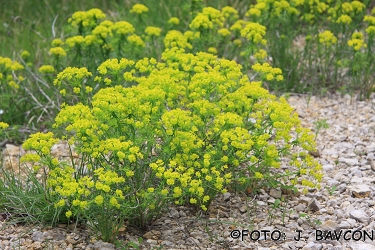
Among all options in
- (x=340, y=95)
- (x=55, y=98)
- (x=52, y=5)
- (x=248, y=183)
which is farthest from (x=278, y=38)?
(x=52, y=5)

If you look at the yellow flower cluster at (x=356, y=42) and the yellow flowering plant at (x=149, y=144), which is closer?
the yellow flowering plant at (x=149, y=144)

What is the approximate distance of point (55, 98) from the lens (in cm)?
536

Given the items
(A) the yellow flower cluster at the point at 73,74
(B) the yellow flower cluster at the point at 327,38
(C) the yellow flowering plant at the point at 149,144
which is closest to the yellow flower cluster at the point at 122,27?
(C) the yellow flowering plant at the point at 149,144

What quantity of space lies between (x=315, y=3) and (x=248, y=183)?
252cm

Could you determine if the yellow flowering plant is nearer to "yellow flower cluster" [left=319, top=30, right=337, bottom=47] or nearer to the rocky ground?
the rocky ground

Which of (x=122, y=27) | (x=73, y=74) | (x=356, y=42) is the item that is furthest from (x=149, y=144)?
(x=356, y=42)

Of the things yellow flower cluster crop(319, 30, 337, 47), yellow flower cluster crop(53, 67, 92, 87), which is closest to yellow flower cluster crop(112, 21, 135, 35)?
yellow flower cluster crop(53, 67, 92, 87)

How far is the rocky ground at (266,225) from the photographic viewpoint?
3.52m

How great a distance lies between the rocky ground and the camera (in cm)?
352

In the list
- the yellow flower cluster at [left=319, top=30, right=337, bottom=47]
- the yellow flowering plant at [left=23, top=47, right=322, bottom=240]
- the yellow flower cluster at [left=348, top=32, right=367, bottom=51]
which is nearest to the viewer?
the yellow flowering plant at [left=23, top=47, right=322, bottom=240]

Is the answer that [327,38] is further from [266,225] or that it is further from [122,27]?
[266,225]

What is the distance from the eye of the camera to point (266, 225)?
373 cm

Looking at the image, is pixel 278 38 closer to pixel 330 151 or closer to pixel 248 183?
pixel 330 151

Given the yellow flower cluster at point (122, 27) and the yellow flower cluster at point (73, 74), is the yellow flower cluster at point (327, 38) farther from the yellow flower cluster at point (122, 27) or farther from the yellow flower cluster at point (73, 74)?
the yellow flower cluster at point (73, 74)
